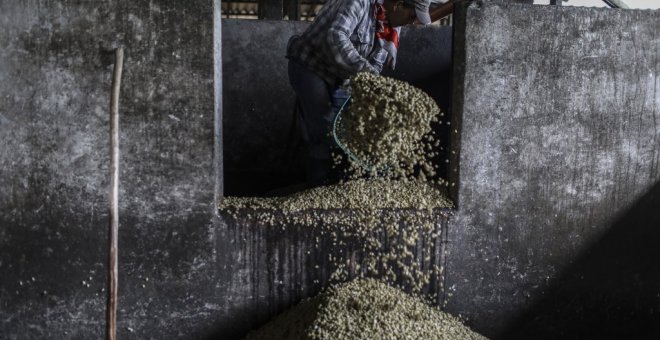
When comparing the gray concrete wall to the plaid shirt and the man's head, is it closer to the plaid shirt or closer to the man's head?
the plaid shirt

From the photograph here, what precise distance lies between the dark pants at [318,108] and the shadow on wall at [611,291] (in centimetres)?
153

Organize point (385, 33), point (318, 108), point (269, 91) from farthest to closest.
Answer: point (269, 91), point (385, 33), point (318, 108)

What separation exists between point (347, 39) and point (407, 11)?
58 centimetres

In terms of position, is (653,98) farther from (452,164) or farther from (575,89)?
(452,164)

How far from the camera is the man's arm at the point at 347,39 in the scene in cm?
363

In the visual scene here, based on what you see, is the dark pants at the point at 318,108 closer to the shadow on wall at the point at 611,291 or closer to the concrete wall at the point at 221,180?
the concrete wall at the point at 221,180

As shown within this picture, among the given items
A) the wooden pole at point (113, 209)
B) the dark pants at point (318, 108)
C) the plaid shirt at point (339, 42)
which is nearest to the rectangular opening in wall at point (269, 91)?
the dark pants at point (318, 108)

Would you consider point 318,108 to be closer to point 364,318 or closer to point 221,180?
point 221,180

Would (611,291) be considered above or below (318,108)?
below

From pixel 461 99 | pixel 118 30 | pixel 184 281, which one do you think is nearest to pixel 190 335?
pixel 184 281

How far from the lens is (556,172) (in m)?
3.46

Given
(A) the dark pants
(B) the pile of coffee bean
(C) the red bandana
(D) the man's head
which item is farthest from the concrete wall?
(C) the red bandana

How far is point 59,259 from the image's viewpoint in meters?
3.23

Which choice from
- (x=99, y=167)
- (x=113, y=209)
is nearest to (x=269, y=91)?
(x=99, y=167)
